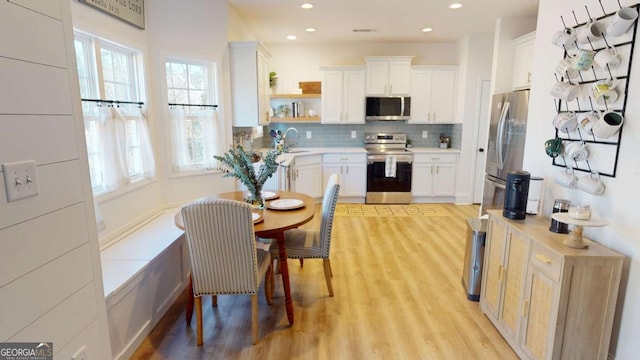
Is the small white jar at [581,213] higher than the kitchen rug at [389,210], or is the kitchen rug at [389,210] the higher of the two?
the small white jar at [581,213]

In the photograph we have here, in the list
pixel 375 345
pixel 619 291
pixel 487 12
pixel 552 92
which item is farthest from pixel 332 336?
pixel 487 12

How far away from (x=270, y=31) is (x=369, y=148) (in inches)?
93.9

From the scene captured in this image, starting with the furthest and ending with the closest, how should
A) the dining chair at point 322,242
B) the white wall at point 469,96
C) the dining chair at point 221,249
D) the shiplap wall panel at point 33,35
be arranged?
1. the white wall at point 469,96
2. the dining chair at point 322,242
3. the dining chair at point 221,249
4. the shiplap wall panel at point 33,35

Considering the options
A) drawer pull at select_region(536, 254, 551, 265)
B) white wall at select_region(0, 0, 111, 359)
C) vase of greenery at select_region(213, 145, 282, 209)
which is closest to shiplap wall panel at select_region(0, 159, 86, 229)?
white wall at select_region(0, 0, 111, 359)

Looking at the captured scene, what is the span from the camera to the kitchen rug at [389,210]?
5.09 m

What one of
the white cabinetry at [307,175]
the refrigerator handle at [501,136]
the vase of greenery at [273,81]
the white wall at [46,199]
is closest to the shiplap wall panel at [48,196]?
the white wall at [46,199]

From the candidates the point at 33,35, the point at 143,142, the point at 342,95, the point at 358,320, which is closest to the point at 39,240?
the point at 33,35

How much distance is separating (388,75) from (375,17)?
4.58ft

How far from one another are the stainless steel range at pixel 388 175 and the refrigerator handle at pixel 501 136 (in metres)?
1.50

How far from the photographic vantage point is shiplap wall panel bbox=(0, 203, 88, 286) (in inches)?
40.1

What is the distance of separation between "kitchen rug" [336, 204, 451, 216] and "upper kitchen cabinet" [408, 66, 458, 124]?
1.43m

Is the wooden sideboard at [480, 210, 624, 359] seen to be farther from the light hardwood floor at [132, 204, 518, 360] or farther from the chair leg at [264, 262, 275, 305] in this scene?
the chair leg at [264, 262, 275, 305]

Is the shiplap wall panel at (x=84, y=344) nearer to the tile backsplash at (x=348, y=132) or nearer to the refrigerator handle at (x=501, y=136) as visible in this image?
the refrigerator handle at (x=501, y=136)

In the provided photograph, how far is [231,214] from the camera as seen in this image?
191cm
